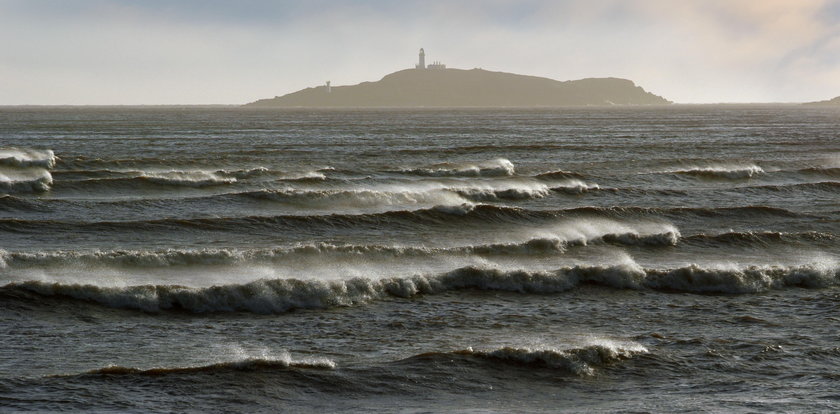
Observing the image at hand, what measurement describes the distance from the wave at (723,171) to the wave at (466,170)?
27.7ft

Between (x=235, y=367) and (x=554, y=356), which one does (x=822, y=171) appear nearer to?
(x=554, y=356)

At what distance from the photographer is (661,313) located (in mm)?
18438

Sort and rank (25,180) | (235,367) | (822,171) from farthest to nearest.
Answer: (822,171) < (25,180) < (235,367)

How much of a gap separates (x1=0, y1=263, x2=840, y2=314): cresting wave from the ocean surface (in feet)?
0.17

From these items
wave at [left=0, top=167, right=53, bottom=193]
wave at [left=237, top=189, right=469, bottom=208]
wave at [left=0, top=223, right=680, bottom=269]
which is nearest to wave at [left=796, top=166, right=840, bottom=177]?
wave at [left=237, top=189, right=469, bottom=208]

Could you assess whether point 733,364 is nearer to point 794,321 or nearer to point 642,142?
point 794,321

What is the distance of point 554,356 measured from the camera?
14812 millimetres

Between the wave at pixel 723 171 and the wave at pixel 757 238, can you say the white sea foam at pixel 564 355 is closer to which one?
the wave at pixel 757 238

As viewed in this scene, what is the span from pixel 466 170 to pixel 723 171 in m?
12.6

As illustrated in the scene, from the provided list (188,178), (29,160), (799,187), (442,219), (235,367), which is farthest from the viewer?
(29,160)

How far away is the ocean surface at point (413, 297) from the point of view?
13461 millimetres

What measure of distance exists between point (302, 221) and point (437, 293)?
1024 centimetres

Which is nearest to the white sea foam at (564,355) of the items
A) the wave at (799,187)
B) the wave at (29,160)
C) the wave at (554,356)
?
the wave at (554,356)

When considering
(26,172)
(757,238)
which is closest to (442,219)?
(757,238)
